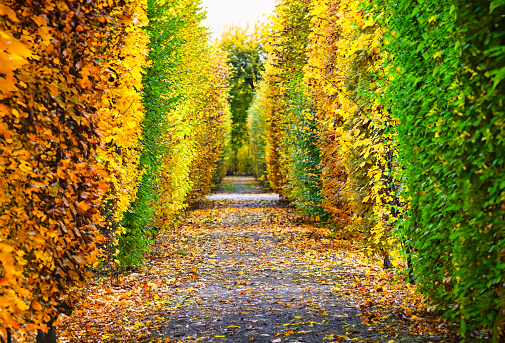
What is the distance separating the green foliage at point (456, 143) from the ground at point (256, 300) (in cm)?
145

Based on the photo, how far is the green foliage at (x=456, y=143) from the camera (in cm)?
315

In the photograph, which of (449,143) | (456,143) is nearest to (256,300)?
(449,143)

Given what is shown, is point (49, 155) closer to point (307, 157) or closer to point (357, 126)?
Result: point (357, 126)

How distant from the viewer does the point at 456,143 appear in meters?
3.73

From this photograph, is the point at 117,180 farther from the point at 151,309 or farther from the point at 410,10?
Result: the point at 410,10

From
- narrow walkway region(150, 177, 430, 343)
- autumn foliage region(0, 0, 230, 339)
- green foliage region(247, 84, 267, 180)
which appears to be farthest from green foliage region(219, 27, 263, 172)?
autumn foliage region(0, 0, 230, 339)

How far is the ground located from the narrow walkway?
15 mm

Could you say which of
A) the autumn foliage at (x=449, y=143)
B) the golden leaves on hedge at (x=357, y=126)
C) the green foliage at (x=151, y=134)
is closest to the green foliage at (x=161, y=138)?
the green foliage at (x=151, y=134)

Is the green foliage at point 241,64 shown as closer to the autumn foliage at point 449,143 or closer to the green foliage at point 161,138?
the green foliage at point 161,138

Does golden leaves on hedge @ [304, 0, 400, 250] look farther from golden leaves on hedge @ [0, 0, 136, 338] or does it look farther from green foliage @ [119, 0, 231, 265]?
green foliage @ [119, 0, 231, 265]

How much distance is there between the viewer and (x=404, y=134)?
5227mm

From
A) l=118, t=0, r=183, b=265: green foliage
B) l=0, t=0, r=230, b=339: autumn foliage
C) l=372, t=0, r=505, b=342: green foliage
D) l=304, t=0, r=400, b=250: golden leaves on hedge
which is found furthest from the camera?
l=118, t=0, r=183, b=265: green foliage

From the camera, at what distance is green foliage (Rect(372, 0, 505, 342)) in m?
3.15

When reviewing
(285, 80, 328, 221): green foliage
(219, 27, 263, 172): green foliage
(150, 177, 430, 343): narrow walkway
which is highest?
(219, 27, 263, 172): green foliage
